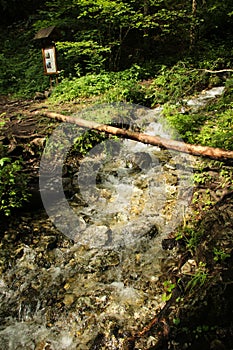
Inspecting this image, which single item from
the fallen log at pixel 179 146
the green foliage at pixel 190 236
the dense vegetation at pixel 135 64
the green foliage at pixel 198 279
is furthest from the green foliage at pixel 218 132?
the green foliage at pixel 198 279

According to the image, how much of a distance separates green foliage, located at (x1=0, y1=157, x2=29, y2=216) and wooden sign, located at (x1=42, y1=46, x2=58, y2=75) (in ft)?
16.1

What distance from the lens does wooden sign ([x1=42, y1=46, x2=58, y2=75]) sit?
8630 mm

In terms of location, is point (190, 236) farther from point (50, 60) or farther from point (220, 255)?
point (50, 60)

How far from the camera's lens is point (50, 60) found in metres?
8.75

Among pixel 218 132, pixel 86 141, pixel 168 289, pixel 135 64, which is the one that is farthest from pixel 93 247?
pixel 135 64

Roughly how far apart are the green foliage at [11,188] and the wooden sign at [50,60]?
4917 mm

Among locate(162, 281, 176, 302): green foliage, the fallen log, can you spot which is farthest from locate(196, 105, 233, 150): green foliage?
locate(162, 281, 176, 302): green foliage

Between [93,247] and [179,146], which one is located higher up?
[179,146]

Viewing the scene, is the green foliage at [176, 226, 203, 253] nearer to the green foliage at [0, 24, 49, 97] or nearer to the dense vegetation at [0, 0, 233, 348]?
the dense vegetation at [0, 0, 233, 348]

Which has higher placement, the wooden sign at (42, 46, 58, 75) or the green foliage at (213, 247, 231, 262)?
the wooden sign at (42, 46, 58, 75)

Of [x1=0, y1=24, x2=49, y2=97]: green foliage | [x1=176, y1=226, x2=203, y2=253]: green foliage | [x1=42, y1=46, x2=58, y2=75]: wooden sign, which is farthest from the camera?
[x1=0, y1=24, x2=49, y2=97]: green foliage

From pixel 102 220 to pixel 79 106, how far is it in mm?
4042

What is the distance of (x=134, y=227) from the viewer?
4.80 m

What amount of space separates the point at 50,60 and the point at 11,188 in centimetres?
551
